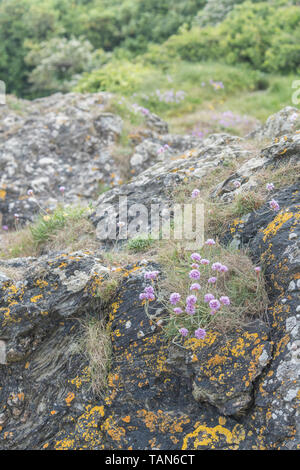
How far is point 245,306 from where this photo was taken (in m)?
2.61

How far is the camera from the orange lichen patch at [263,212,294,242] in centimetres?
286

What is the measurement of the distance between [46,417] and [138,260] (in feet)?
4.19

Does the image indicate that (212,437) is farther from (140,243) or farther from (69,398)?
(140,243)

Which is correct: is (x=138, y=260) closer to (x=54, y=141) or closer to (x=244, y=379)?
(x=244, y=379)

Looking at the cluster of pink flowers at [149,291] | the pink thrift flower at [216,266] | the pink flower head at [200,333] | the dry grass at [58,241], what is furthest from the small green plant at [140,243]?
the pink flower head at [200,333]

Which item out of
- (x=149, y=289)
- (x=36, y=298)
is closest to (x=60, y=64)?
(x=36, y=298)

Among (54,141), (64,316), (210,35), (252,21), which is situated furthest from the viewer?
(210,35)

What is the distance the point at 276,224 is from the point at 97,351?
1.51 metres

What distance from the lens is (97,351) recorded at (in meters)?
2.72

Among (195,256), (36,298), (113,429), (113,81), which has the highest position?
(195,256)

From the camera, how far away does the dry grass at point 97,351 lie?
2617 mm

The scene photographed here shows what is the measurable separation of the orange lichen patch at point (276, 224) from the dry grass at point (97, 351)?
131 centimetres

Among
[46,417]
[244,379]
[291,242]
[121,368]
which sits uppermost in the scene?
[291,242]

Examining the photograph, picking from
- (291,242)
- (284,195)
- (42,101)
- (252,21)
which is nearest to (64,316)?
(291,242)
